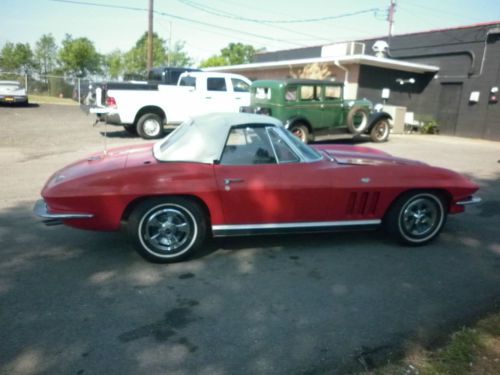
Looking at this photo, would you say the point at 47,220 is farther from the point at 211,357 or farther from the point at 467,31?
the point at 467,31

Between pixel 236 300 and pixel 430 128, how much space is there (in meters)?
17.2

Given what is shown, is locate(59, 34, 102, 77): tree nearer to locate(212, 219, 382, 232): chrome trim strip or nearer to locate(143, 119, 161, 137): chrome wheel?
locate(143, 119, 161, 137): chrome wheel

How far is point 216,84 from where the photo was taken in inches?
522

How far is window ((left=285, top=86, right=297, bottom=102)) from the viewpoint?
37.1 feet

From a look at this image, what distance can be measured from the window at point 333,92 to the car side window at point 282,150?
8.24 metres

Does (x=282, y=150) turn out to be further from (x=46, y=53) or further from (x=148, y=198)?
(x=46, y=53)

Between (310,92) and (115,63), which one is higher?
(115,63)

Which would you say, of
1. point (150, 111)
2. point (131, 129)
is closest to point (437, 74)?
point (150, 111)

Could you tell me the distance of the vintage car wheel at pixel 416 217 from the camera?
4.31m

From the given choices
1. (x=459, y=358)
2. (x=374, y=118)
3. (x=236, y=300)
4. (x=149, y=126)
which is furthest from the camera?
(x=374, y=118)

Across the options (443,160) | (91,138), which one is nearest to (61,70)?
(91,138)

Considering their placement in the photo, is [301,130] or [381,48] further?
[381,48]

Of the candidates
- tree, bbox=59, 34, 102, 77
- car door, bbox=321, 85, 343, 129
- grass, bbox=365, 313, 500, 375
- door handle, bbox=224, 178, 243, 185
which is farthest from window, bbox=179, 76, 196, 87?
tree, bbox=59, 34, 102, 77

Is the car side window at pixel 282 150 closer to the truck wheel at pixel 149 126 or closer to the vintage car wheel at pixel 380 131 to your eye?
the truck wheel at pixel 149 126
